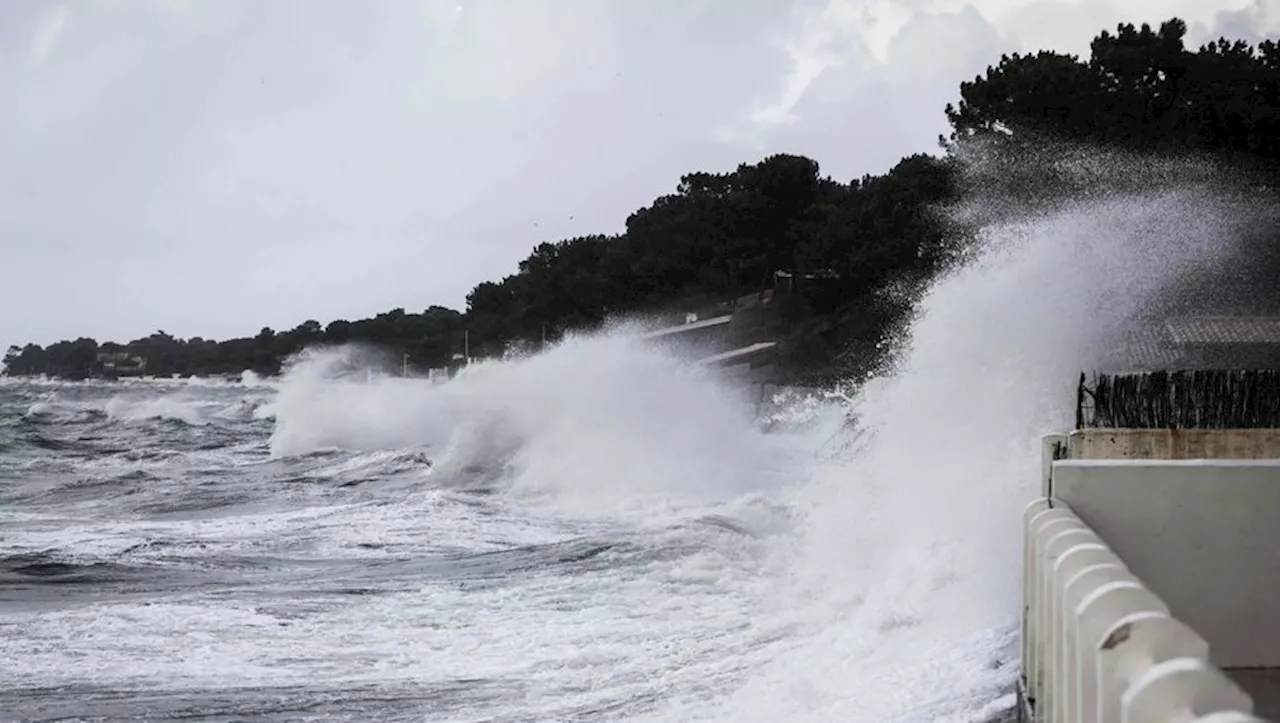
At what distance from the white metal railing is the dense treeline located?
124ft

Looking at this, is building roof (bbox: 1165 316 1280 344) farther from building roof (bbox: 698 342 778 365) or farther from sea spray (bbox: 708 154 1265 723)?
building roof (bbox: 698 342 778 365)

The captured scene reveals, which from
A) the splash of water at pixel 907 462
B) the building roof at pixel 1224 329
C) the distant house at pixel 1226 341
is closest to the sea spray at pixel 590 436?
the splash of water at pixel 907 462

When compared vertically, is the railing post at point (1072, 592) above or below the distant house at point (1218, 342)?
below

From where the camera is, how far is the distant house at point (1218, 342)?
99.5 feet

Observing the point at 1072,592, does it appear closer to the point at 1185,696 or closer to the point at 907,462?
the point at 1185,696

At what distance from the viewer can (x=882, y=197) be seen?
59812mm

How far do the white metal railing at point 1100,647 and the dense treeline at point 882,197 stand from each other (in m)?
37.9

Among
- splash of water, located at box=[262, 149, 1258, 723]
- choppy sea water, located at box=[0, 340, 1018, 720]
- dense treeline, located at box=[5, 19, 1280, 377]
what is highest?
dense treeline, located at box=[5, 19, 1280, 377]

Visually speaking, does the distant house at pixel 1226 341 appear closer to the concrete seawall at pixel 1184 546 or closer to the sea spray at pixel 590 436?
the sea spray at pixel 590 436

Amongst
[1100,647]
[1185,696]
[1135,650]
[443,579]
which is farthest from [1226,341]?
[1185,696]

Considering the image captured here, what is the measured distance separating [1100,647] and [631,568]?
11.5 m

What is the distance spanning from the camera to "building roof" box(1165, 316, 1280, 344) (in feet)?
105

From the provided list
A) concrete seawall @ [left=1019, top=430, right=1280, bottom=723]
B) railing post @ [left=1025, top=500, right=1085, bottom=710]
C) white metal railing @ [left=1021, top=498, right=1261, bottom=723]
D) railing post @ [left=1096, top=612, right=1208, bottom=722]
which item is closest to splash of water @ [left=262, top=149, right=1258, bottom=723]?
railing post @ [left=1025, top=500, right=1085, bottom=710]

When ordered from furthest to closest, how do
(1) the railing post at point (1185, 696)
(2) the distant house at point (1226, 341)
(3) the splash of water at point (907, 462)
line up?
(2) the distant house at point (1226, 341)
(3) the splash of water at point (907, 462)
(1) the railing post at point (1185, 696)
